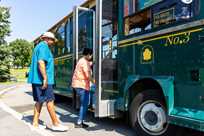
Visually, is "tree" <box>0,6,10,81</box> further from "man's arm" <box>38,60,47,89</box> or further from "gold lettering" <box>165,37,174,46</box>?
"gold lettering" <box>165,37,174,46</box>

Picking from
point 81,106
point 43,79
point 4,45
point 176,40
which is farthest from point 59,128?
point 4,45

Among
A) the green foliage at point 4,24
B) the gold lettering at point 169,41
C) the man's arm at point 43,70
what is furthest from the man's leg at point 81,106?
the green foliage at point 4,24

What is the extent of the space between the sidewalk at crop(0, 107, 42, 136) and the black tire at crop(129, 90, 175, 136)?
6.04ft

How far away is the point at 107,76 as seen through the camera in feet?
22.2

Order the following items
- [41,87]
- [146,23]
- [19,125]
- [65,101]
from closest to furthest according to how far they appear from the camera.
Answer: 1. [146,23]
2. [41,87]
3. [19,125]
4. [65,101]

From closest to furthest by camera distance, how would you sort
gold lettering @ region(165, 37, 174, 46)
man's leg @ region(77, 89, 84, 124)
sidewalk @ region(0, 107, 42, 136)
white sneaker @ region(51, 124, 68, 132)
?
gold lettering @ region(165, 37, 174, 46) → sidewalk @ region(0, 107, 42, 136) → white sneaker @ region(51, 124, 68, 132) → man's leg @ region(77, 89, 84, 124)

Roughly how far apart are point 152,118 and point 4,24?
33.0m

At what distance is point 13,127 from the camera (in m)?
7.25

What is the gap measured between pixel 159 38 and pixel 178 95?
938mm

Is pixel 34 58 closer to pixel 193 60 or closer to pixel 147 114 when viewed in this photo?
pixel 147 114

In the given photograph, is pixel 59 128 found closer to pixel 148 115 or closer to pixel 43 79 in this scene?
pixel 43 79

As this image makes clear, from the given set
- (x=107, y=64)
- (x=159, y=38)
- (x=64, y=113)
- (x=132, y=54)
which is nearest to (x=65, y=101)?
(x=64, y=113)

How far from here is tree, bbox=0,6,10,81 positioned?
34.5 metres

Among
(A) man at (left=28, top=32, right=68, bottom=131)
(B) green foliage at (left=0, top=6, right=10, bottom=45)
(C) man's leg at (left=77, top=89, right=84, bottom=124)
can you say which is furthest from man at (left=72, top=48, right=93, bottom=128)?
(B) green foliage at (left=0, top=6, right=10, bottom=45)
